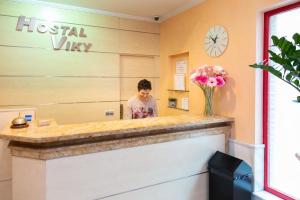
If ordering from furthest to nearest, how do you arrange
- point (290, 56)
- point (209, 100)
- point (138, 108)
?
point (138, 108), point (209, 100), point (290, 56)

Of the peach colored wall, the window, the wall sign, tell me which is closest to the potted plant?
the window

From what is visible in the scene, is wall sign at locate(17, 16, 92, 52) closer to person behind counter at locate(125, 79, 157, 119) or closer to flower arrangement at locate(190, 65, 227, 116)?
person behind counter at locate(125, 79, 157, 119)

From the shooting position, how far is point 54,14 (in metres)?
3.09

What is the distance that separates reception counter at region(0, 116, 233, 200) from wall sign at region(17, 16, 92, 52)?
5.09 ft

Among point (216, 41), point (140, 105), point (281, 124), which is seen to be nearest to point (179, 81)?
point (140, 105)

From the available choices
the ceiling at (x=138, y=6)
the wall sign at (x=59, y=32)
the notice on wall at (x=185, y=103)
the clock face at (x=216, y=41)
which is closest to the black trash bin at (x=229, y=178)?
the notice on wall at (x=185, y=103)

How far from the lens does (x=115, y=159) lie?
1.84 m

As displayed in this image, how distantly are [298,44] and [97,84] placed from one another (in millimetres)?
2663

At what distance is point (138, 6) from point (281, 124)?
236 cm

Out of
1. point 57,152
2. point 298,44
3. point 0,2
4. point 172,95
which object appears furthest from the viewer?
point 172,95

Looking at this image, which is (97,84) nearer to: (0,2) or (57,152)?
(0,2)

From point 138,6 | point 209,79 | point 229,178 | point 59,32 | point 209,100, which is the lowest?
point 229,178

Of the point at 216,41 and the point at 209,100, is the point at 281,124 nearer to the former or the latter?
the point at 209,100

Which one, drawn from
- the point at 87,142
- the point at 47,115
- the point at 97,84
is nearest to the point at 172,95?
the point at 97,84
